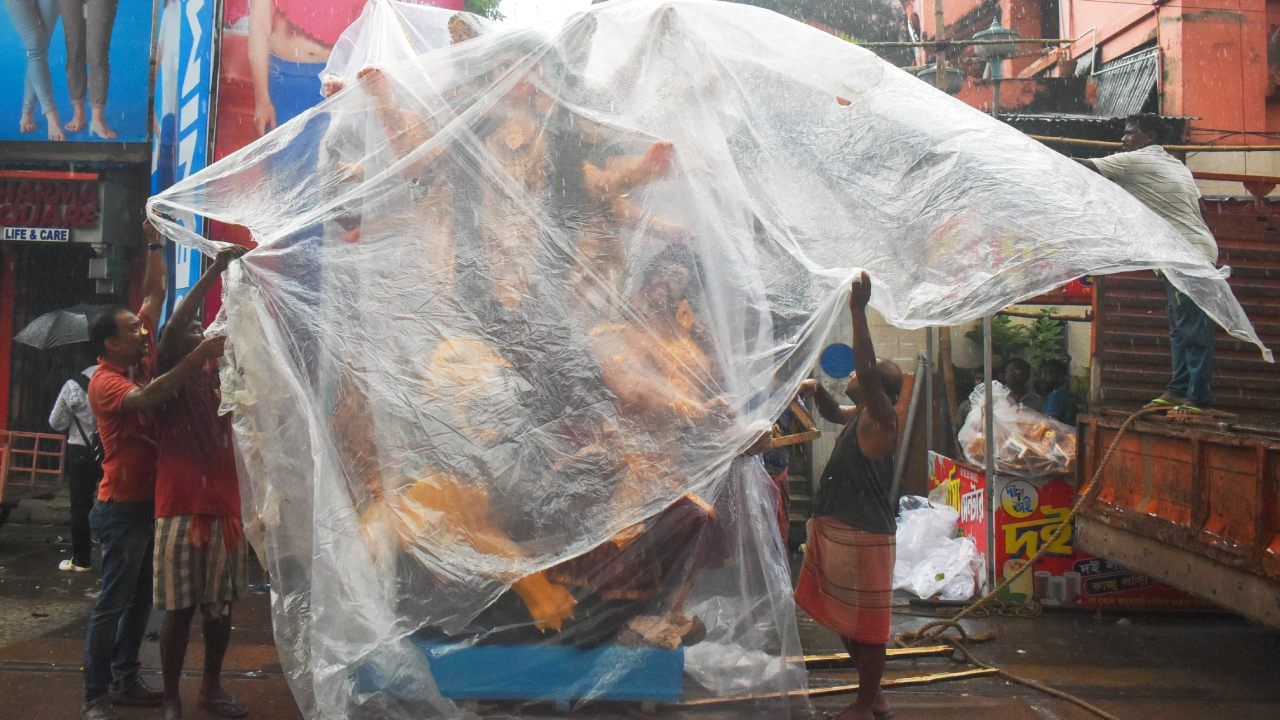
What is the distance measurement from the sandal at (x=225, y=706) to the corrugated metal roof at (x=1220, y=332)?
5.02m

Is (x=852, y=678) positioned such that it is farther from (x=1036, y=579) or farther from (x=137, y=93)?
(x=137, y=93)

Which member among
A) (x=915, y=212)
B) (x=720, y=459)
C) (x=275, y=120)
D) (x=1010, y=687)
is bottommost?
(x=1010, y=687)

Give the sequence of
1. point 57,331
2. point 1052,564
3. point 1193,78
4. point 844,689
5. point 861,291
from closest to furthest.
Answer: point 861,291
point 844,689
point 1052,564
point 57,331
point 1193,78

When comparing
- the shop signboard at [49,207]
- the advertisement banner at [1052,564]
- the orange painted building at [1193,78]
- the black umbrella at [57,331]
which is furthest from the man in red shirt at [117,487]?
the orange painted building at [1193,78]

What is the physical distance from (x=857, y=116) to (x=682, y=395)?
1.37 metres

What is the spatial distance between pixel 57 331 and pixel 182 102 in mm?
2293

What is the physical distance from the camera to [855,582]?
3.77m

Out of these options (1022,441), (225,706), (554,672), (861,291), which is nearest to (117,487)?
(225,706)

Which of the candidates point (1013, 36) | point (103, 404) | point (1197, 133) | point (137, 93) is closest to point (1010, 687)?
point (103, 404)

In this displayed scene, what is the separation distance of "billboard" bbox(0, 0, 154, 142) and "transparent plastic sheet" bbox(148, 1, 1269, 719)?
5988mm

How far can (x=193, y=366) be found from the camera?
11.4 feet

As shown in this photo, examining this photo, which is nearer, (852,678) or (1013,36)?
(852,678)

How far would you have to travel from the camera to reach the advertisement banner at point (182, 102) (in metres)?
7.59

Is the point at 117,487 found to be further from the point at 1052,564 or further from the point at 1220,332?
the point at 1220,332
